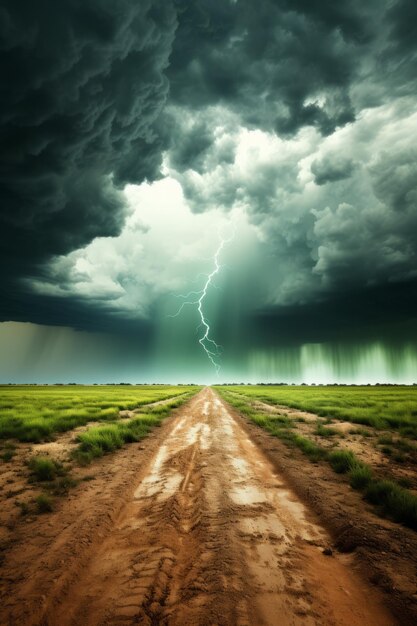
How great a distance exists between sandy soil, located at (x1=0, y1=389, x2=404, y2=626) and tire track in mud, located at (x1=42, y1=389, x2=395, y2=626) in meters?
0.01

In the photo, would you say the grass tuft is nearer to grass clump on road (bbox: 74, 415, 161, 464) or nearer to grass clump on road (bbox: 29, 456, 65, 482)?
grass clump on road (bbox: 29, 456, 65, 482)

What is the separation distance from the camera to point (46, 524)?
5.29m

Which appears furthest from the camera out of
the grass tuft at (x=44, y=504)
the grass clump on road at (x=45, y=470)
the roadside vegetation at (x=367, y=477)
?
the grass clump on road at (x=45, y=470)

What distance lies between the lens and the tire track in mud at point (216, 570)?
10.1 feet

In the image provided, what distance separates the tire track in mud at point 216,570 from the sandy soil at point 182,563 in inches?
0.5

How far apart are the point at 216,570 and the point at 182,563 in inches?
20.0

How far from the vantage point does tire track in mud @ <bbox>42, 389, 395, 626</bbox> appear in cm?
308

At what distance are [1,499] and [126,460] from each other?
3783 mm

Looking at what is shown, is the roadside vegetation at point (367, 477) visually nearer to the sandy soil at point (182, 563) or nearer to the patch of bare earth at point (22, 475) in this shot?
the sandy soil at point (182, 563)

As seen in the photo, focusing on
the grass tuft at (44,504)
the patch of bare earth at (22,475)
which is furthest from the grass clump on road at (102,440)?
the grass tuft at (44,504)

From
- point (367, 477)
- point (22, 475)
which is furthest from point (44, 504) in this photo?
point (367, 477)

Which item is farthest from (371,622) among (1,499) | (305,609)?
(1,499)

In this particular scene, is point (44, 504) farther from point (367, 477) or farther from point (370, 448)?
point (370, 448)

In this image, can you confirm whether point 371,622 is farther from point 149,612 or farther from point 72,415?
point 72,415
